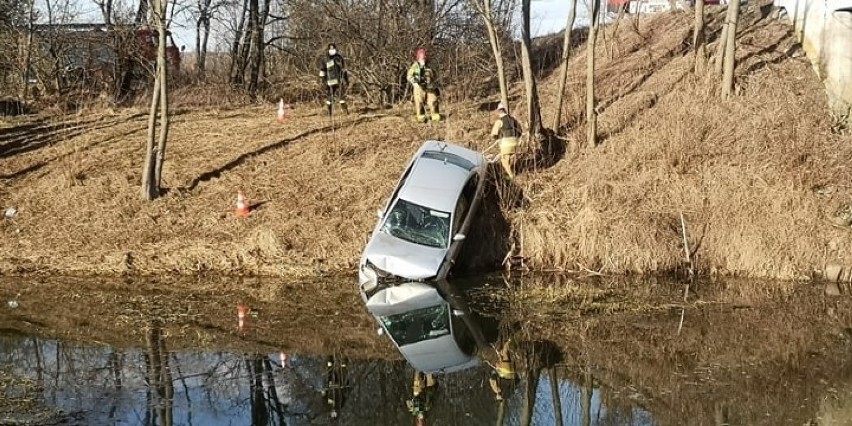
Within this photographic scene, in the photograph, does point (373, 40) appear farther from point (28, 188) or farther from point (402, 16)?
point (28, 188)

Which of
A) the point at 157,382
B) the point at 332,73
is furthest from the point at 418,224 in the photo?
the point at 332,73

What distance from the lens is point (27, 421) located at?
8438 mm

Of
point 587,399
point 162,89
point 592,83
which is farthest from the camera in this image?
point 592,83

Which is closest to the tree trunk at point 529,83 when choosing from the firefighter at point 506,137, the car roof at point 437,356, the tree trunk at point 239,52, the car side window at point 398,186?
the firefighter at point 506,137

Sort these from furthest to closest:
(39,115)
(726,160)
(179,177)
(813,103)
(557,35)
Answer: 1. (557,35)
2. (39,115)
3. (813,103)
4. (179,177)
5. (726,160)

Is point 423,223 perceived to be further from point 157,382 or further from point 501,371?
point 157,382

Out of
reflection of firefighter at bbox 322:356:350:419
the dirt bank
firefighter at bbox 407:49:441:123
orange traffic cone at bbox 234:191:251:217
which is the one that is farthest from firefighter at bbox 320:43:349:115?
reflection of firefighter at bbox 322:356:350:419

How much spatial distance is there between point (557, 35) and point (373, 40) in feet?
43.2

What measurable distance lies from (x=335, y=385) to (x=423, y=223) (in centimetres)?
530

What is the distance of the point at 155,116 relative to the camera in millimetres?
17219

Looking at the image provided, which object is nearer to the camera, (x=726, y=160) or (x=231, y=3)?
(x=726, y=160)

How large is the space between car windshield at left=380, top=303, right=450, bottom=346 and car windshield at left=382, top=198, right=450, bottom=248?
1751 millimetres

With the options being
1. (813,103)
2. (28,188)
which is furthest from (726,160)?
(28,188)

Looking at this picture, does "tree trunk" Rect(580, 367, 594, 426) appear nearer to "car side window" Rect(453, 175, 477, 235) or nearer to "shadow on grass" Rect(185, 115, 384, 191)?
"car side window" Rect(453, 175, 477, 235)
